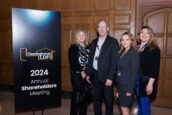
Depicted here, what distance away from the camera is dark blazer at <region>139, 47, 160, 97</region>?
7.14 ft

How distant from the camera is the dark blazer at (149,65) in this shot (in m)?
2.18

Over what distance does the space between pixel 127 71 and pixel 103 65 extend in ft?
1.20

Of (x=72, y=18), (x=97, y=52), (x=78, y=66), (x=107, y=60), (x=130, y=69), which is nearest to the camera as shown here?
(x=130, y=69)

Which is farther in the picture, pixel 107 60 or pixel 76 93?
pixel 76 93

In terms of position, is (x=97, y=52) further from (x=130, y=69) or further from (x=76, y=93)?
(x=76, y=93)

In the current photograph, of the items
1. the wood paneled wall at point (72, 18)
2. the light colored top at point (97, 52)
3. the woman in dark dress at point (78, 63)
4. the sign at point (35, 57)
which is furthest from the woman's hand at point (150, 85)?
the wood paneled wall at point (72, 18)

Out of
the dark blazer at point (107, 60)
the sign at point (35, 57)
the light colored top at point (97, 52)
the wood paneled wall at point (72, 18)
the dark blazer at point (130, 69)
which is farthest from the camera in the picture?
the wood paneled wall at point (72, 18)

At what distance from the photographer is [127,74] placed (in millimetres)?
2201

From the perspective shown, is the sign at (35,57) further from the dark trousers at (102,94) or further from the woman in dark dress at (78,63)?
the dark trousers at (102,94)

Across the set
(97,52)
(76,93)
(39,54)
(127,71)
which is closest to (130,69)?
(127,71)

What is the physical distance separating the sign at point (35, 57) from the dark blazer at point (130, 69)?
1.26 meters

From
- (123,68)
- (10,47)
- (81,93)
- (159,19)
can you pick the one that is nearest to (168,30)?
(159,19)

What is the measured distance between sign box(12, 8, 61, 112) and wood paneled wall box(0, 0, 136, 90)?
1.33 m

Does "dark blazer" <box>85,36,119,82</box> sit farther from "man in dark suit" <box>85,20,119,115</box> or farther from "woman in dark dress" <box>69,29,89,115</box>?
"woman in dark dress" <box>69,29,89,115</box>
